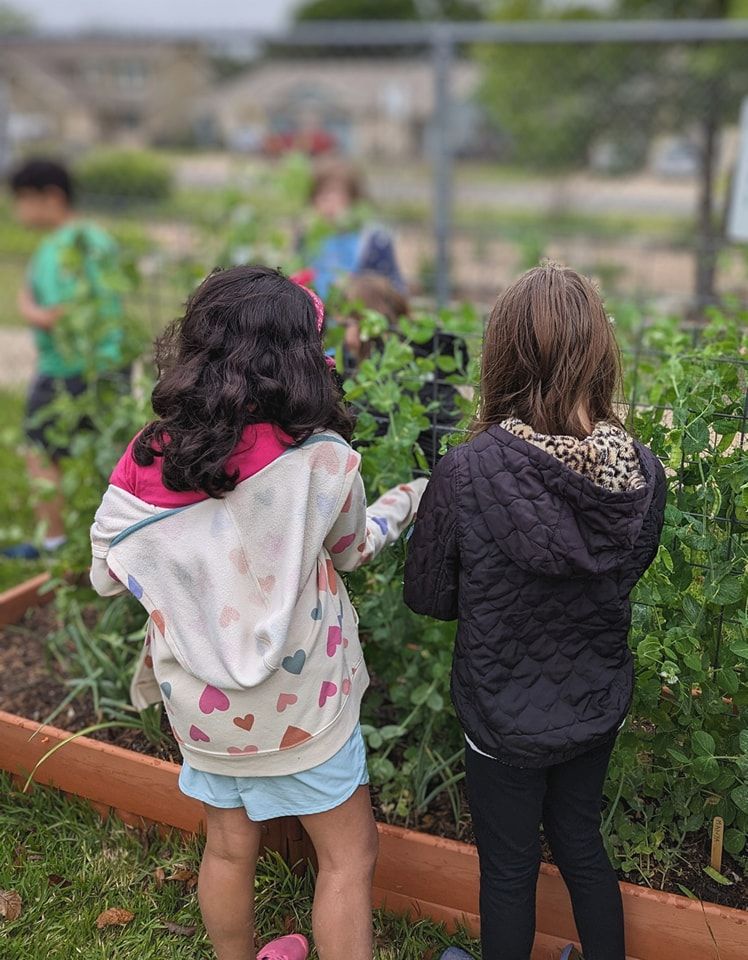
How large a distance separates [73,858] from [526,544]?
1.52 meters

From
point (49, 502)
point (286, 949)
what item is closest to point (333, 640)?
point (286, 949)

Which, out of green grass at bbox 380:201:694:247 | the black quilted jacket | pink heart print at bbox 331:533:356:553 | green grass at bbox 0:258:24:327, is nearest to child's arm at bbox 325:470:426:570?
pink heart print at bbox 331:533:356:553

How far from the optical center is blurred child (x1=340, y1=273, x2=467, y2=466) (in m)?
2.34

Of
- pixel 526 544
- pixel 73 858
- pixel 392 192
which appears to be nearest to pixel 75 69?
pixel 392 192

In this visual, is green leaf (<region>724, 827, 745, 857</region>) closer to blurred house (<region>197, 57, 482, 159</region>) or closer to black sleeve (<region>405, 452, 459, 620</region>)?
black sleeve (<region>405, 452, 459, 620</region>)

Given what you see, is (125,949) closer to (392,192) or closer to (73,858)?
(73,858)

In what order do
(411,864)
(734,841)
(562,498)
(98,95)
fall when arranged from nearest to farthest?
(562,498) < (734,841) < (411,864) < (98,95)

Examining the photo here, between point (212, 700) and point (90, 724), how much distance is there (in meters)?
1.16

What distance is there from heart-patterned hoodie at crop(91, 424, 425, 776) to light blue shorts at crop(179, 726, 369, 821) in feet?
0.11

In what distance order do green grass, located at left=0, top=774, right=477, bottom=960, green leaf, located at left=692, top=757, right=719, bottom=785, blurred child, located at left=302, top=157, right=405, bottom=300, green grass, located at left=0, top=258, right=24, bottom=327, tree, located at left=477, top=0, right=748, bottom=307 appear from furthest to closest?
green grass, located at left=0, top=258, right=24, bottom=327
tree, located at left=477, top=0, right=748, bottom=307
blurred child, located at left=302, top=157, right=405, bottom=300
green grass, located at left=0, top=774, right=477, bottom=960
green leaf, located at left=692, top=757, right=719, bottom=785

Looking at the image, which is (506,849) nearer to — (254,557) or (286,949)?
(286,949)

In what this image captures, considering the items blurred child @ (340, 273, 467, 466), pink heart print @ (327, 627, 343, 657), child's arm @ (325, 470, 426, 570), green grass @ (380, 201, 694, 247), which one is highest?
blurred child @ (340, 273, 467, 466)

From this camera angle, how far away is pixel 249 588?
1742 mm

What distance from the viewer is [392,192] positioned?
25.9 ft
